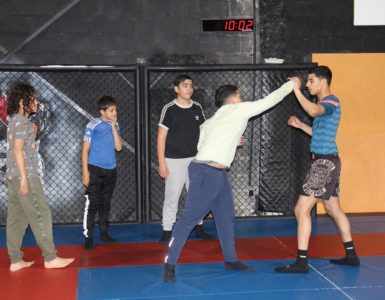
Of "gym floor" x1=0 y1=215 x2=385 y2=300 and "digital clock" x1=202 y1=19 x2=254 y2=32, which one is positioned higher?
"digital clock" x1=202 y1=19 x2=254 y2=32

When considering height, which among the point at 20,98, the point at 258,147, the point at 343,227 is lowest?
the point at 343,227

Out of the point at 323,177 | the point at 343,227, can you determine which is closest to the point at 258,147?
the point at 343,227

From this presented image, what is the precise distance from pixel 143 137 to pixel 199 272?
2.49 meters

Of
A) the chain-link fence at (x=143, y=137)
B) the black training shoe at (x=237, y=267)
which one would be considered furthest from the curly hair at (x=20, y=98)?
the black training shoe at (x=237, y=267)

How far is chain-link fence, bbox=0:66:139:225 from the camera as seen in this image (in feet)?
22.7

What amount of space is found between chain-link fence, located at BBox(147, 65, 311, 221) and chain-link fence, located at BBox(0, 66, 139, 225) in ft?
1.11

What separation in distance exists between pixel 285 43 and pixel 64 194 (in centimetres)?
362

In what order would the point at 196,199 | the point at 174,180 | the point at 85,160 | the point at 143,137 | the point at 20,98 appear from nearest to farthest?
the point at 196,199 < the point at 20,98 < the point at 85,160 < the point at 174,180 < the point at 143,137

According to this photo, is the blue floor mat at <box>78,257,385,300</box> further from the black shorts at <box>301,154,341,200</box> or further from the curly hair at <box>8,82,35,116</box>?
the curly hair at <box>8,82,35,116</box>

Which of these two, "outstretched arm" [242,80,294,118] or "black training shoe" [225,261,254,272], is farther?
"black training shoe" [225,261,254,272]

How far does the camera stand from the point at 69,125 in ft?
23.0

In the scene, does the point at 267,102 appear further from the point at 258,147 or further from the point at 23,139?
the point at 258,147

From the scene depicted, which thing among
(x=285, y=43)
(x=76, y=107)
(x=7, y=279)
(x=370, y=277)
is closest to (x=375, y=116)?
(x=285, y=43)

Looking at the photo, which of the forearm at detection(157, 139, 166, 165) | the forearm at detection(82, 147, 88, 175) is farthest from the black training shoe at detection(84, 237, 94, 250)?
the forearm at detection(157, 139, 166, 165)
